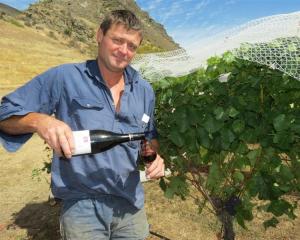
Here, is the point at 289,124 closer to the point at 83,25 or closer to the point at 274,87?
the point at 274,87

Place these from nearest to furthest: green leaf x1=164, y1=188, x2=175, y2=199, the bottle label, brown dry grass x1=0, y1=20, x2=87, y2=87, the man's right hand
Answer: the man's right hand < the bottle label < green leaf x1=164, y1=188, x2=175, y2=199 < brown dry grass x1=0, y1=20, x2=87, y2=87

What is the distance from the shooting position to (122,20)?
4012mm

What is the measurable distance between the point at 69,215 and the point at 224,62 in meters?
2.00

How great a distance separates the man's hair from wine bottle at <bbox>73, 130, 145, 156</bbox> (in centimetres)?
89

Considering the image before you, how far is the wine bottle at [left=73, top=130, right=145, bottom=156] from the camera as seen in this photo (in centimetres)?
333

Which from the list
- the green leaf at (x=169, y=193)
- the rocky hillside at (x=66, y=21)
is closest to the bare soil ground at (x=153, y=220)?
the green leaf at (x=169, y=193)

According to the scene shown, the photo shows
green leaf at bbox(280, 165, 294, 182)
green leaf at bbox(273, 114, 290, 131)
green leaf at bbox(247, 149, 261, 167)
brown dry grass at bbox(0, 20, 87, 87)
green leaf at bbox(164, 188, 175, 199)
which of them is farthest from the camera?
brown dry grass at bbox(0, 20, 87, 87)

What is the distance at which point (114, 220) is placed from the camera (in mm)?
4082

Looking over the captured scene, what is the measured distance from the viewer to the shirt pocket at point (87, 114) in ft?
12.7

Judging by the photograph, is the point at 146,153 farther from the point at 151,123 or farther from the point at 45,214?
the point at 45,214

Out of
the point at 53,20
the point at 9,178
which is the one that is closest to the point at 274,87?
the point at 9,178

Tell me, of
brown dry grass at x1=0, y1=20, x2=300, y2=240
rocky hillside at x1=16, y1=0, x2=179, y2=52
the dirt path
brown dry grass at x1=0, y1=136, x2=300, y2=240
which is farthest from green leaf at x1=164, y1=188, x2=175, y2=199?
rocky hillside at x1=16, y1=0, x2=179, y2=52

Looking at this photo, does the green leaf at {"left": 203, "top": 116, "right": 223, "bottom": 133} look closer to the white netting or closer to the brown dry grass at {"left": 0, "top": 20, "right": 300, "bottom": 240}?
the white netting

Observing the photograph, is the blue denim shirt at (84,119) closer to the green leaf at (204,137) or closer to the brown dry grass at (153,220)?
the green leaf at (204,137)
